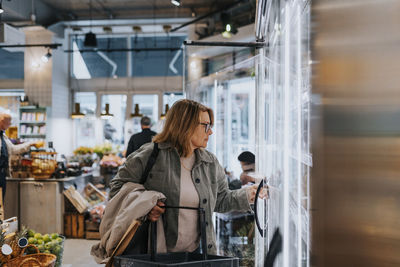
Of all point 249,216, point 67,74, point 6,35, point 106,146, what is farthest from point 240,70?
point 67,74

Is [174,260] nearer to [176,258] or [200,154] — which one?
[176,258]

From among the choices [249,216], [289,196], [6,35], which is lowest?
[249,216]

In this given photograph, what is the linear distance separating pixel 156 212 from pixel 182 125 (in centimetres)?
47

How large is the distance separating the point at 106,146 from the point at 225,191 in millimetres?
5788

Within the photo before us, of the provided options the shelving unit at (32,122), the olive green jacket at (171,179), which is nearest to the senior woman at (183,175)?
the olive green jacket at (171,179)

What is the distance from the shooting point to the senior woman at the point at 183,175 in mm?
1716

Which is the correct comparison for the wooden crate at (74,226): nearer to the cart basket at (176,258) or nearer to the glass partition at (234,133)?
the glass partition at (234,133)

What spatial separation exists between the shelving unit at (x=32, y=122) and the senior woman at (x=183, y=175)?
7.58 meters

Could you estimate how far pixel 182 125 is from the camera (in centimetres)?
183

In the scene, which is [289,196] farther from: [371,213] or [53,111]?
[53,111]

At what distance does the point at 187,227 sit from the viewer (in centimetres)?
173

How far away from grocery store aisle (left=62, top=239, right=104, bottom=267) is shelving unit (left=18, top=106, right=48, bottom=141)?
4271mm

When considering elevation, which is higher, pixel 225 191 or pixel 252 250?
pixel 225 191

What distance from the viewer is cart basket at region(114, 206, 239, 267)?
148 cm
